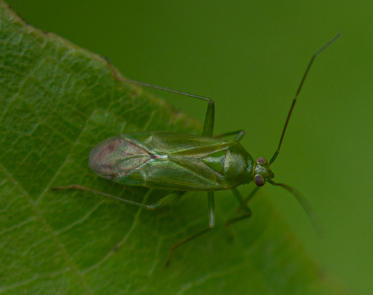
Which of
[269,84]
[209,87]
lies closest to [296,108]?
[269,84]

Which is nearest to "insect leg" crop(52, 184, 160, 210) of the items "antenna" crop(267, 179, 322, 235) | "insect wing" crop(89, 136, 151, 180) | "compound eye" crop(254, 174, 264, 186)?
"insect wing" crop(89, 136, 151, 180)

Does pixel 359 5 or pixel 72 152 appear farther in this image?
pixel 359 5

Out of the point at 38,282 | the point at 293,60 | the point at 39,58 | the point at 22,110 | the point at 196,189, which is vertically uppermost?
the point at 293,60

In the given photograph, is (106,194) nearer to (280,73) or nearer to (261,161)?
(261,161)

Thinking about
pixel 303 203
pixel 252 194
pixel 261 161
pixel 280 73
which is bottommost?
pixel 303 203

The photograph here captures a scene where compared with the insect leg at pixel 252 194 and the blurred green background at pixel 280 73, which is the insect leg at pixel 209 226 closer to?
the insect leg at pixel 252 194

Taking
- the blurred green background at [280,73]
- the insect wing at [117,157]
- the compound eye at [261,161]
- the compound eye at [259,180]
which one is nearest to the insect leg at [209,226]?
the compound eye at [259,180]

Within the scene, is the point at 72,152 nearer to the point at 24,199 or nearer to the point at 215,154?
the point at 24,199

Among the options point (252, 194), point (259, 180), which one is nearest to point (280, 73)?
point (259, 180)
